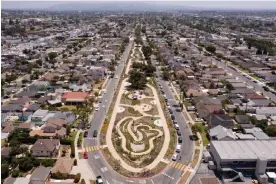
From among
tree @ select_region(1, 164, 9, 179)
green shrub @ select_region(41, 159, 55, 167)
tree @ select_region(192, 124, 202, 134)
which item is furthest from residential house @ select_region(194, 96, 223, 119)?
tree @ select_region(1, 164, 9, 179)

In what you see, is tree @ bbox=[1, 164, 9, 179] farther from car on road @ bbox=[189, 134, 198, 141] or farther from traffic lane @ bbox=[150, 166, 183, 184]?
car on road @ bbox=[189, 134, 198, 141]

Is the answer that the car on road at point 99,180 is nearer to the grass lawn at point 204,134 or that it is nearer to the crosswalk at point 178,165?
the crosswalk at point 178,165

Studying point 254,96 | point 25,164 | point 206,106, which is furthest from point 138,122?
point 254,96

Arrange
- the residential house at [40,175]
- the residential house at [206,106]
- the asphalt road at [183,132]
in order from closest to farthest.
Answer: the residential house at [40,175]
the asphalt road at [183,132]
the residential house at [206,106]

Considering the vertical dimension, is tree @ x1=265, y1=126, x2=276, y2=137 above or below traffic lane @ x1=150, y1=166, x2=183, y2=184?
above

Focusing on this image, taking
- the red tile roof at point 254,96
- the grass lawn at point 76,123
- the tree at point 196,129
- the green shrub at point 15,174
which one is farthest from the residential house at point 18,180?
the red tile roof at point 254,96

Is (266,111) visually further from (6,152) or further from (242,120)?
(6,152)
